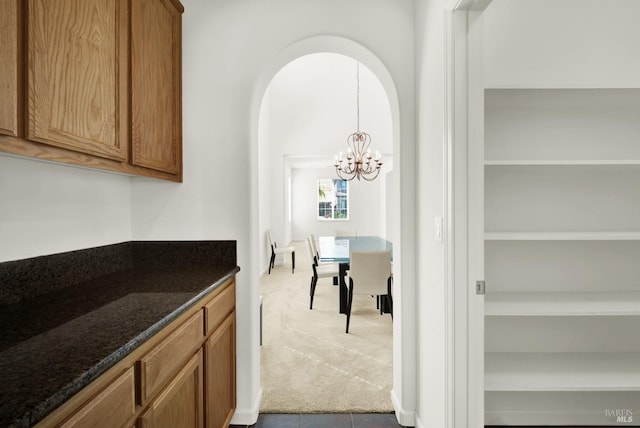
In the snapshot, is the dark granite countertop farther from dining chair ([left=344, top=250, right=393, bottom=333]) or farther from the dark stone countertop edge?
dining chair ([left=344, top=250, right=393, bottom=333])

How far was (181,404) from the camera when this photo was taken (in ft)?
4.24

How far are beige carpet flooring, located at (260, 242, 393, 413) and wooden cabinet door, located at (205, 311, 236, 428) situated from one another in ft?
1.30

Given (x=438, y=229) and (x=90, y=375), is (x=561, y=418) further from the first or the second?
(x=90, y=375)

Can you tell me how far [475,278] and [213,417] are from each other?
1382 millimetres

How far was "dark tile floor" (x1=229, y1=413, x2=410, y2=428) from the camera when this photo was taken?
80.0 inches

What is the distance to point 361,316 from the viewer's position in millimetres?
3990

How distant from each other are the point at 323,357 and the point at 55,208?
7.37 feet

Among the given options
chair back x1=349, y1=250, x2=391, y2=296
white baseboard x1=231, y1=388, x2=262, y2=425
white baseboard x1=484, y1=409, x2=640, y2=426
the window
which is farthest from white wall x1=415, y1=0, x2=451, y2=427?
the window

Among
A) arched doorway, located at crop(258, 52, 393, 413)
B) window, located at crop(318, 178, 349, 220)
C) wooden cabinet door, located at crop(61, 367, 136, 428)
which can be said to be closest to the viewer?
wooden cabinet door, located at crop(61, 367, 136, 428)

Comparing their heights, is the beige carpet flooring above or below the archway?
below

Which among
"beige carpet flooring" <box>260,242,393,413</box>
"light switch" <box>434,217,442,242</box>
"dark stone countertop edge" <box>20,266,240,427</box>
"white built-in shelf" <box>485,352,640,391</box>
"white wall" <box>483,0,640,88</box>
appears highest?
"white wall" <box>483,0,640,88</box>

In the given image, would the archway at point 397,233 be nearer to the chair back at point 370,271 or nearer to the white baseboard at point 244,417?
the white baseboard at point 244,417

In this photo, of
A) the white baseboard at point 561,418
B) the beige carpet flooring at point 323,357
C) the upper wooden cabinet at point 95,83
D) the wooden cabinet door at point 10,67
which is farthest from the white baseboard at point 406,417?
the wooden cabinet door at point 10,67

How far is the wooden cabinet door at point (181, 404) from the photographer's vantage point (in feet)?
3.53
